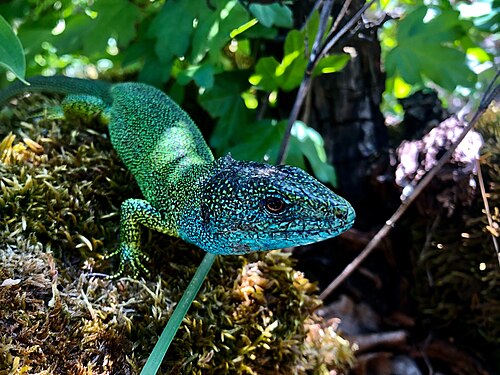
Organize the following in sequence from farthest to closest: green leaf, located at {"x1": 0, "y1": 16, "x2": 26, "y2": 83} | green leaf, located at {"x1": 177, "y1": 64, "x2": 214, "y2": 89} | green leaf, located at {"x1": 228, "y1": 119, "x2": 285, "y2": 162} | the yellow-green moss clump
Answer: green leaf, located at {"x1": 228, "y1": 119, "x2": 285, "y2": 162}
green leaf, located at {"x1": 177, "y1": 64, "x2": 214, "y2": 89}
the yellow-green moss clump
green leaf, located at {"x1": 0, "y1": 16, "x2": 26, "y2": 83}

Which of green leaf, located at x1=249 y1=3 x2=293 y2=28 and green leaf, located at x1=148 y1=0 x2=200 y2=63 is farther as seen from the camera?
green leaf, located at x1=148 y1=0 x2=200 y2=63

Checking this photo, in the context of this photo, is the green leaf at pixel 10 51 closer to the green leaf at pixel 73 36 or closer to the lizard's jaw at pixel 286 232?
the lizard's jaw at pixel 286 232

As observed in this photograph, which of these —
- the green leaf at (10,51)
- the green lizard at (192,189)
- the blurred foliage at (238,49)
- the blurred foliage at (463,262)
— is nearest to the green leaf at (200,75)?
the blurred foliage at (238,49)

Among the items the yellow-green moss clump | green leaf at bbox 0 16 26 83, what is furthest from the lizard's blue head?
green leaf at bbox 0 16 26 83

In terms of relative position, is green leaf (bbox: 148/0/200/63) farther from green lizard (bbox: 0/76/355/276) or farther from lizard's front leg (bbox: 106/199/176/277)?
A: lizard's front leg (bbox: 106/199/176/277)

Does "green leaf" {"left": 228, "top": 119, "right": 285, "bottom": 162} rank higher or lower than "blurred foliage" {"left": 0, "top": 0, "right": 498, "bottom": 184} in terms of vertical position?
lower

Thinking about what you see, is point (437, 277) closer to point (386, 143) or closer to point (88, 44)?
point (386, 143)
